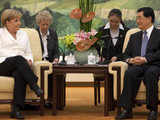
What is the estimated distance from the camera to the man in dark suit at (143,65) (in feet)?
15.5

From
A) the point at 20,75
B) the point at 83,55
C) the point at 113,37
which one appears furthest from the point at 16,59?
the point at 113,37

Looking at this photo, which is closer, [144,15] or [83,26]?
[144,15]

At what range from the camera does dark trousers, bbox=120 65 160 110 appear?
4.72 meters

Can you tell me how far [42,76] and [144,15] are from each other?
54.0 inches

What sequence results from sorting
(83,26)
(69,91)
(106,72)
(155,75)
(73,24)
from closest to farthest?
(155,75) < (106,72) < (83,26) < (69,91) < (73,24)

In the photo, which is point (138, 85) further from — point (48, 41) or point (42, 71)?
point (48, 41)

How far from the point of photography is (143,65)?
5.06 meters

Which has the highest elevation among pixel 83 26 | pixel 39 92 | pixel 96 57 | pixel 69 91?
pixel 83 26

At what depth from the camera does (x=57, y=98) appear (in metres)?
5.52

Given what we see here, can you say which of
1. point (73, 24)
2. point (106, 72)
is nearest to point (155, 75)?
point (106, 72)

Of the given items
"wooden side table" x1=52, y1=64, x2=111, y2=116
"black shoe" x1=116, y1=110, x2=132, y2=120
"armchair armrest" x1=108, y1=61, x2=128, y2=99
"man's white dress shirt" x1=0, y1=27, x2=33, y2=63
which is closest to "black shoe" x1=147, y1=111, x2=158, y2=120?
"black shoe" x1=116, y1=110, x2=132, y2=120

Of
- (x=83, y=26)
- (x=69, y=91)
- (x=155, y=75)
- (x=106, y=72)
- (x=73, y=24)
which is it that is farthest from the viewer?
(x=73, y=24)

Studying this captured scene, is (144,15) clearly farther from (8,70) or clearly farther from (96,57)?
(8,70)

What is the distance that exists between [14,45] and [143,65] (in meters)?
1.53
